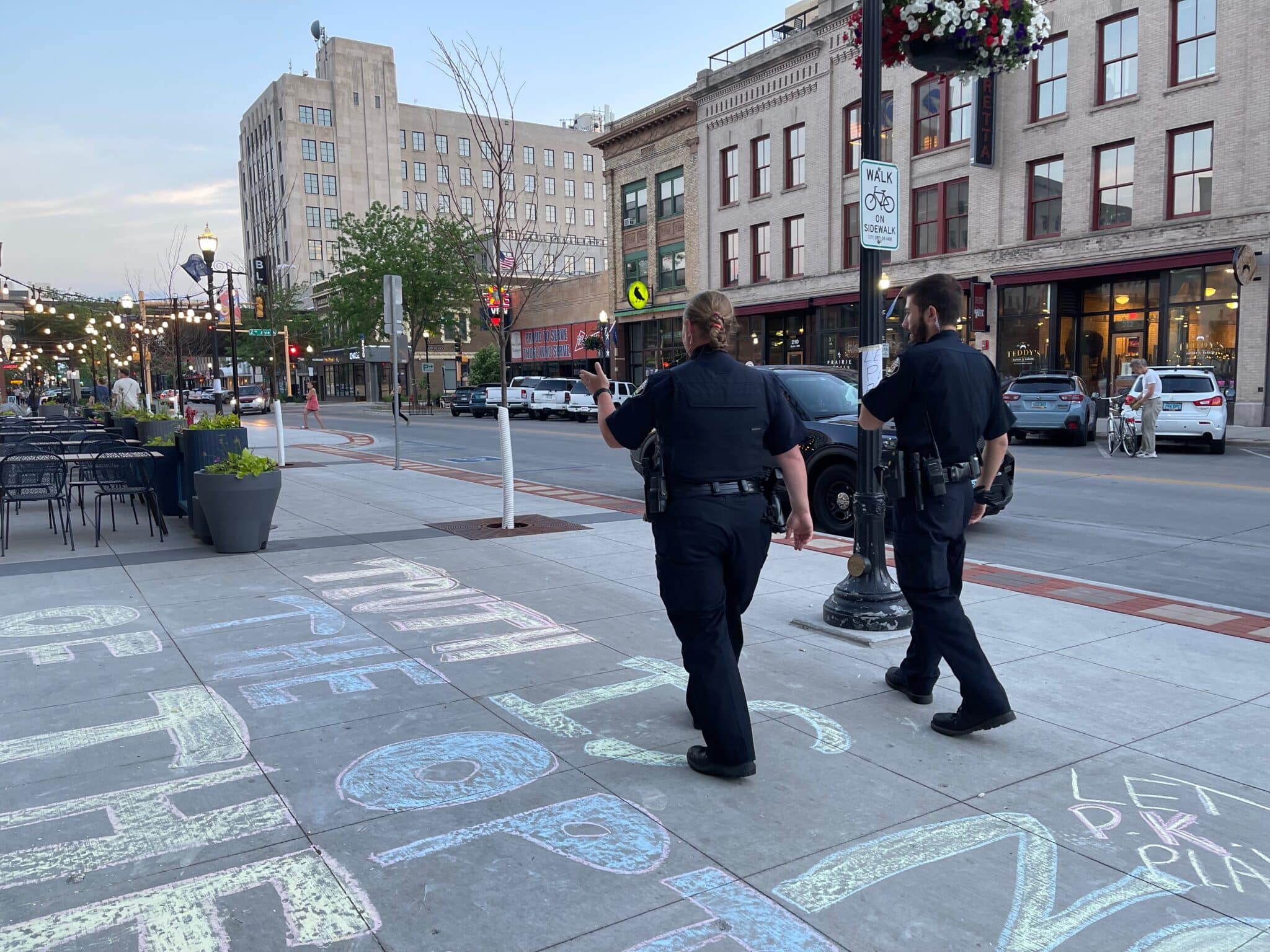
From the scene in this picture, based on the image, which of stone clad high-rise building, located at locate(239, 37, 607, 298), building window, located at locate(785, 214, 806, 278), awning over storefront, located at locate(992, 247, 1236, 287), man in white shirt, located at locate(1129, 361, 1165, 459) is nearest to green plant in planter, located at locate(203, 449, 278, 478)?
man in white shirt, located at locate(1129, 361, 1165, 459)

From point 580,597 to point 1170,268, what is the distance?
23806mm

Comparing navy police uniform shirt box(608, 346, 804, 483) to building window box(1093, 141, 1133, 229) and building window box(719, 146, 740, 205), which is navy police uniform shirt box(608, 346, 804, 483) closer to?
building window box(1093, 141, 1133, 229)

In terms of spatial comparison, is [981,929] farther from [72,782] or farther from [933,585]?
[72,782]

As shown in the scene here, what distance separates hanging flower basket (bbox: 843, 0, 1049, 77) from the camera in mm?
5469

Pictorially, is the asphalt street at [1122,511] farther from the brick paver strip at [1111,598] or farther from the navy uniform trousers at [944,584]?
the navy uniform trousers at [944,584]

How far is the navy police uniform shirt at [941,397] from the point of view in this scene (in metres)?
4.30

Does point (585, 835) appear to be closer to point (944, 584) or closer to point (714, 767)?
point (714, 767)

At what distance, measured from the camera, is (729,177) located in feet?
129

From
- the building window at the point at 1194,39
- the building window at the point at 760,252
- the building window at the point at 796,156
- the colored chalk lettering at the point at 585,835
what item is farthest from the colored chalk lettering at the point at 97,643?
the building window at the point at 760,252

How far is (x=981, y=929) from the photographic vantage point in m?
Answer: 2.84

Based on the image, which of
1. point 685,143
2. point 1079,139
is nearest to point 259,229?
point 685,143

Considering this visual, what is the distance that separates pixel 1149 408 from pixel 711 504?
57.6 feet

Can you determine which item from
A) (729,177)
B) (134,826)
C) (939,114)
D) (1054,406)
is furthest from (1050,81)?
(134,826)

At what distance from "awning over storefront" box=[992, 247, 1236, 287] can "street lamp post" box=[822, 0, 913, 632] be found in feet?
73.3
